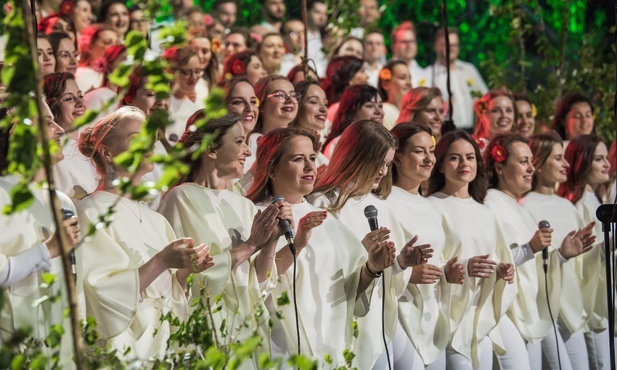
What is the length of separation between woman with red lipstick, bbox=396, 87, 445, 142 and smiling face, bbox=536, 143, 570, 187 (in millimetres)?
754

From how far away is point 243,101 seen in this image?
21.7 feet

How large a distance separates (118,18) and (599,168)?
3.79 metres

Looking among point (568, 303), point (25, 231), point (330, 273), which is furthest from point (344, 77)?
point (25, 231)

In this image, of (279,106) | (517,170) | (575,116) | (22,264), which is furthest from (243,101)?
(575,116)

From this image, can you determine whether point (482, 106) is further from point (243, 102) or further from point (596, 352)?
point (243, 102)

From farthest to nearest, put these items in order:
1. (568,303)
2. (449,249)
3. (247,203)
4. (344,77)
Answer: (344,77) < (568,303) < (449,249) < (247,203)

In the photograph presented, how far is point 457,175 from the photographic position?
21.6 feet

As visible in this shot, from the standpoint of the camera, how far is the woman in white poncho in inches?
184

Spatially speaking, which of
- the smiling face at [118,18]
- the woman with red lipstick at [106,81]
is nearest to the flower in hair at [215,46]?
the smiling face at [118,18]

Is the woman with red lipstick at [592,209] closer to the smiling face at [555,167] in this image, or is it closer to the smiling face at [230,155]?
the smiling face at [555,167]

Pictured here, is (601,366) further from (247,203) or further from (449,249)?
(247,203)

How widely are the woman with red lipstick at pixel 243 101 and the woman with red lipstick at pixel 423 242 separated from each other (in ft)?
2.70

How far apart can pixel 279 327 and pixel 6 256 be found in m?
1.50

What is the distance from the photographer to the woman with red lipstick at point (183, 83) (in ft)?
24.5
